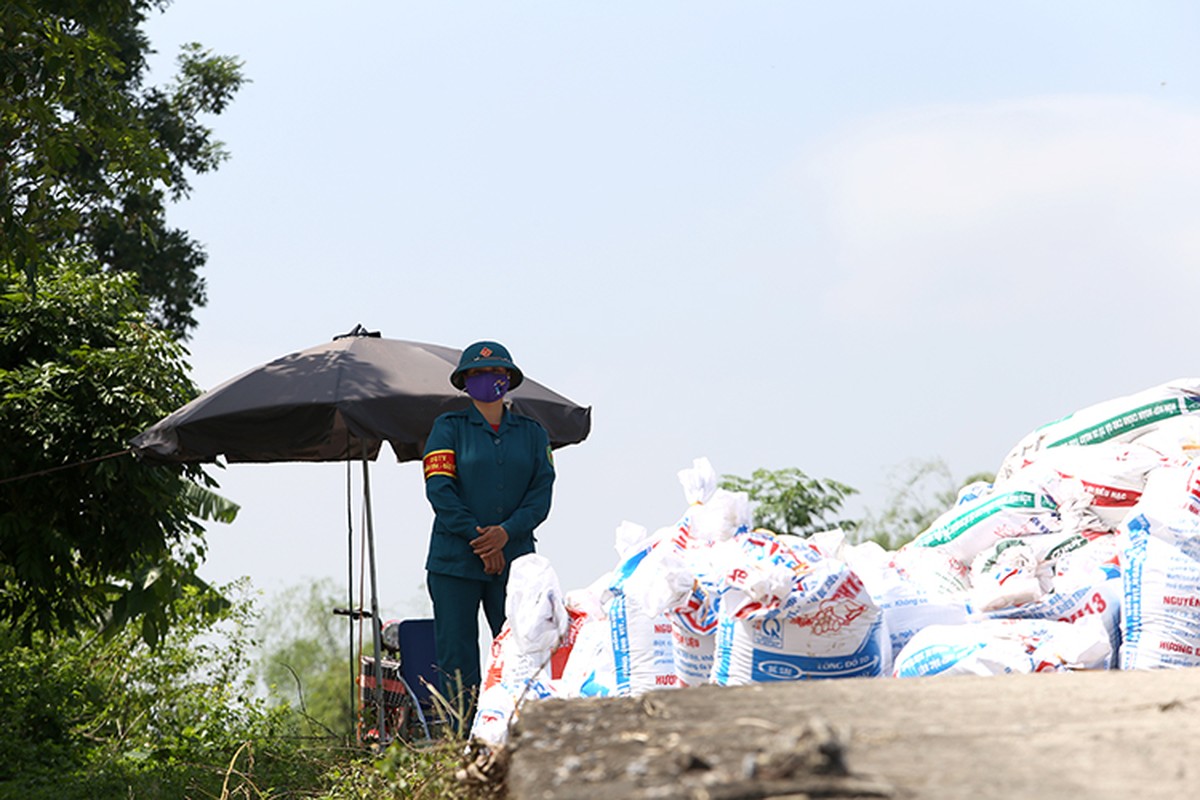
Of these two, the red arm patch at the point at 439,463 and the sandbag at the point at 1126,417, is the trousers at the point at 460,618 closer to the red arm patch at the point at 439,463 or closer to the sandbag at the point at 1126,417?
the red arm patch at the point at 439,463

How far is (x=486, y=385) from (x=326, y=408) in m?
1.43

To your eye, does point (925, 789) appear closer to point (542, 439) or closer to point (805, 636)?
point (805, 636)

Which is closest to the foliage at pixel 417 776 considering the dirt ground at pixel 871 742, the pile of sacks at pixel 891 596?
the pile of sacks at pixel 891 596

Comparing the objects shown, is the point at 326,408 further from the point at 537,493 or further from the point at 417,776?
the point at 417,776

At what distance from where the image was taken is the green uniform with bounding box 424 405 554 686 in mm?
5910

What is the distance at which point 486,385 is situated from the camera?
239 inches

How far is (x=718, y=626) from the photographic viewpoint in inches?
147

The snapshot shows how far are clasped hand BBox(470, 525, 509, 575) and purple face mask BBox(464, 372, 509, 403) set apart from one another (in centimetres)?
58

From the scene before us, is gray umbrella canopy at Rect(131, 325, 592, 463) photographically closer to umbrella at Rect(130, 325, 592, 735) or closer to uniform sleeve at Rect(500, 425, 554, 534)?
umbrella at Rect(130, 325, 592, 735)

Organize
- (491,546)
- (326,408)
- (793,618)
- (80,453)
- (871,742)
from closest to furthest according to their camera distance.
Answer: (871,742) < (793,618) < (491,546) < (326,408) < (80,453)

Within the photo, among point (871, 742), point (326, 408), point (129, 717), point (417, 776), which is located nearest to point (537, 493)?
point (326, 408)

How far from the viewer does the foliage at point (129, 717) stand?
872 centimetres

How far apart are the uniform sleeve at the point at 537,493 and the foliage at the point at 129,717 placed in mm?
1684

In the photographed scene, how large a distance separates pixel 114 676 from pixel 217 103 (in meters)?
7.13
